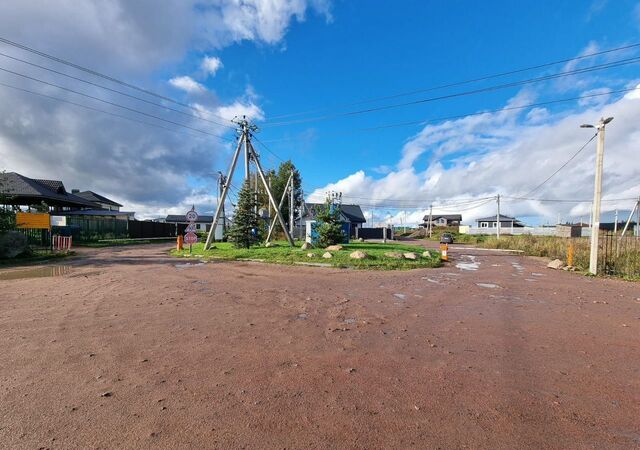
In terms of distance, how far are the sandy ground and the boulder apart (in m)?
10.6

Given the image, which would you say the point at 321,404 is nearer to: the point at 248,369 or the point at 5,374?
the point at 248,369

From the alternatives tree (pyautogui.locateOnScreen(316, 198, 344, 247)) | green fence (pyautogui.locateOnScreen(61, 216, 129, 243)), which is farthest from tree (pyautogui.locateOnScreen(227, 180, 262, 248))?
green fence (pyautogui.locateOnScreen(61, 216, 129, 243))

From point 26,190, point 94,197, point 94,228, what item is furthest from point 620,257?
point 94,197

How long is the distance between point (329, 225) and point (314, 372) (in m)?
18.3

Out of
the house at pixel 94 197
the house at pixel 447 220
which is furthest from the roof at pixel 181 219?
the house at pixel 447 220

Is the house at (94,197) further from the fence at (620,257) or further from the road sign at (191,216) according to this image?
the fence at (620,257)

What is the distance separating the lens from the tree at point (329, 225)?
73.2 feet

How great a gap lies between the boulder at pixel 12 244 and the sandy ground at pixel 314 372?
10566mm

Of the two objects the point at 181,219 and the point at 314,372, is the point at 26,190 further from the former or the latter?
the point at 181,219

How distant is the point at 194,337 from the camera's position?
5.43 m

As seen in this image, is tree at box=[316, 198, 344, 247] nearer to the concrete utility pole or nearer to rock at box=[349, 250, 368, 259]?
rock at box=[349, 250, 368, 259]

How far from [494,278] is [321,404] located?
450 inches

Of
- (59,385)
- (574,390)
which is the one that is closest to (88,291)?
(59,385)

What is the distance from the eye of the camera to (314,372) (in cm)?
424
